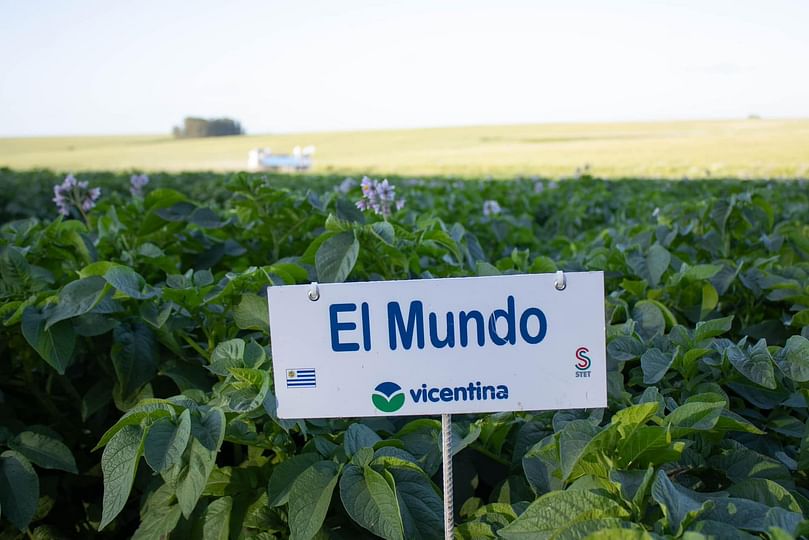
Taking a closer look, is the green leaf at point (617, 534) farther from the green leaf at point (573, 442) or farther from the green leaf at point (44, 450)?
the green leaf at point (44, 450)

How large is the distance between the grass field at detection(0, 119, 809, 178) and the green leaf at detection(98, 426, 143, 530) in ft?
36.5

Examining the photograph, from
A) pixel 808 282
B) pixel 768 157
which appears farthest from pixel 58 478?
pixel 768 157

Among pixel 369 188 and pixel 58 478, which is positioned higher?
pixel 369 188

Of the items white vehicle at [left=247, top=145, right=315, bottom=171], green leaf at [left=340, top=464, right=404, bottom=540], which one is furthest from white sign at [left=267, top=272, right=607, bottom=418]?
white vehicle at [left=247, top=145, right=315, bottom=171]

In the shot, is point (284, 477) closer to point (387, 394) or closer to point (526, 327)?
point (387, 394)

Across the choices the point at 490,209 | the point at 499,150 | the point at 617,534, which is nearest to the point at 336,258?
the point at 617,534

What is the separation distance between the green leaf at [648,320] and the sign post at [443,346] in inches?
19.7

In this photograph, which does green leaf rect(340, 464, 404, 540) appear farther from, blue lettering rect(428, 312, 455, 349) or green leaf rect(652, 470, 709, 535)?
green leaf rect(652, 470, 709, 535)

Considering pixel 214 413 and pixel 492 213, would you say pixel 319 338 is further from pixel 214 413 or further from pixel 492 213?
pixel 492 213

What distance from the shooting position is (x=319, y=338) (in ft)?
3.77

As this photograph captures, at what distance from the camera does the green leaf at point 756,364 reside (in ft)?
4.01

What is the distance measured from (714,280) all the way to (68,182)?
249 cm

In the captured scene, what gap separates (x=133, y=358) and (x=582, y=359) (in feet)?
3.22

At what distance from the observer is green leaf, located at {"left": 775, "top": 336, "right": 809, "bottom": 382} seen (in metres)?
1.23
